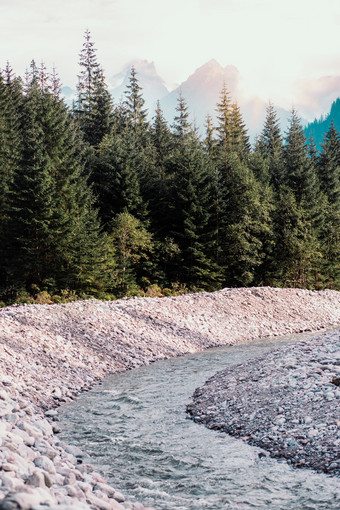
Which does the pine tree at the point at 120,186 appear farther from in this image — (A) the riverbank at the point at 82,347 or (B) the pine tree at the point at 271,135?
(B) the pine tree at the point at 271,135

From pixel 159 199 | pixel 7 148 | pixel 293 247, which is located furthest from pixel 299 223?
pixel 7 148

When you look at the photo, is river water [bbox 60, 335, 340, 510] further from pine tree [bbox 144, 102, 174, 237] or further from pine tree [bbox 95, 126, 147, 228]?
pine tree [bbox 144, 102, 174, 237]

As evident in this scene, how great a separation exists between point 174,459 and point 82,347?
9.77m

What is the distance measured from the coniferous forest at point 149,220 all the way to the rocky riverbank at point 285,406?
1993cm

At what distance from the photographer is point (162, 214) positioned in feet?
158

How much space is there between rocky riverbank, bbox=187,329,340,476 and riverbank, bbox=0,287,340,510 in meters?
3.44

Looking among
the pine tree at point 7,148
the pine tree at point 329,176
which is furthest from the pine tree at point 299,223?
the pine tree at point 7,148

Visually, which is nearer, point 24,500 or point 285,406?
point 24,500

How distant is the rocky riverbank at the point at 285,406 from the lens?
355 inches

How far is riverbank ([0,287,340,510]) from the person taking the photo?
675 centimetres

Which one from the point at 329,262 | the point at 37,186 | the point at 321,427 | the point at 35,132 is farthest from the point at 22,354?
the point at 329,262

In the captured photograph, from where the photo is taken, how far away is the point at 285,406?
1072 centimetres

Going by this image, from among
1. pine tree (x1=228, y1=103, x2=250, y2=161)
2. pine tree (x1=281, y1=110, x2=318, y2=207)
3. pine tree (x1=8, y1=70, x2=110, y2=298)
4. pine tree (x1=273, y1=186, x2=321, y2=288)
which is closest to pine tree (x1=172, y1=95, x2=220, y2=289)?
pine tree (x1=273, y1=186, x2=321, y2=288)

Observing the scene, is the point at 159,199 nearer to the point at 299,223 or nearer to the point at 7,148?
the point at 299,223
